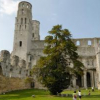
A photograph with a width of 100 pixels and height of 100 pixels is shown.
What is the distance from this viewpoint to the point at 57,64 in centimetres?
2238

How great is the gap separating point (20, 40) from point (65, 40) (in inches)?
1134

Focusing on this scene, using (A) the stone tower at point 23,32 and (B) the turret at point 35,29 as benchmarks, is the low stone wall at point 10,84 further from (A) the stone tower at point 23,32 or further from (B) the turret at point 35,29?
(B) the turret at point 35,29

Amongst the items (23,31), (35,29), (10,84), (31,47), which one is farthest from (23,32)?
(10,84)

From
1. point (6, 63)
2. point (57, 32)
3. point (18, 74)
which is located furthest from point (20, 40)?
point (57, 32)

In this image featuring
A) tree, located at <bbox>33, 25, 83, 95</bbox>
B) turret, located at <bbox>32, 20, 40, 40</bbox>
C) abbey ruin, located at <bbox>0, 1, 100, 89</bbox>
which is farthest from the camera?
turret, located at <bbox>32, 20, 40, 40</bbox>

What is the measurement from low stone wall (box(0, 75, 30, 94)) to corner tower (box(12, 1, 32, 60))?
15.5m

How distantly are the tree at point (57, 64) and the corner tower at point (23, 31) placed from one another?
25938mm

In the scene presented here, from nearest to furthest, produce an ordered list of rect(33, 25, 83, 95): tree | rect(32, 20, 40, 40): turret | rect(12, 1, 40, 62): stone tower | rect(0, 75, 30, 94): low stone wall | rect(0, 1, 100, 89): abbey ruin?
rect(33, 25, 83, 95): tree
rect(0, 75, 30, 94): low stone wall
rect(0, 1, 100, 89): abbey ruin
rect(12, 1, 40, 62): stone tower
rect(32, 20, 40, 40): turret

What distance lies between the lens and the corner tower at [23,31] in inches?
1943

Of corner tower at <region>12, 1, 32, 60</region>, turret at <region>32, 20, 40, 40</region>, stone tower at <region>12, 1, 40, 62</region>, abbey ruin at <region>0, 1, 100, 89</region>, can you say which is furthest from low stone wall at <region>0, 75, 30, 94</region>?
turret at <region>32, 20, 40, 40</region>

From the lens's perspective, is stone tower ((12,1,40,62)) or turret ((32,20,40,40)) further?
turret ((32,20,40,40))

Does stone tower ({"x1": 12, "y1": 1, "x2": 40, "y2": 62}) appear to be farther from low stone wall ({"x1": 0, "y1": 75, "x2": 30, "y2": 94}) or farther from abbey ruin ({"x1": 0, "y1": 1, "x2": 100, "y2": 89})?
low stone wall ({"x1": 0, "y1": 75, "x2": 30, "y2": 94})

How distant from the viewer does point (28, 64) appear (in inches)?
1644

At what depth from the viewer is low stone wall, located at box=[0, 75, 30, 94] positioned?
85.5 feet
